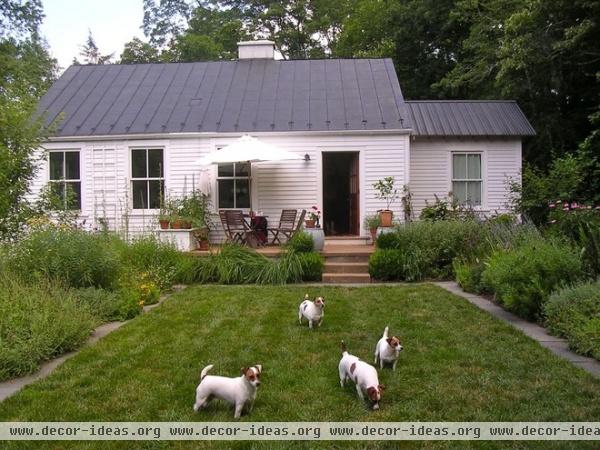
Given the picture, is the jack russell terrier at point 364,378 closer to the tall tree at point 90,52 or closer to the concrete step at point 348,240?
the concrete step at point 348,240

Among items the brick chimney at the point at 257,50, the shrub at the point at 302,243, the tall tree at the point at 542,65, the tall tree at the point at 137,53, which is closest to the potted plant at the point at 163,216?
the shrub at the point at 302,243

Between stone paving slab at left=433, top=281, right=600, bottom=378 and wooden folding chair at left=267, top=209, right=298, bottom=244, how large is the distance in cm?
416

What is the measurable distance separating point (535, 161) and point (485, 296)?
10.4 m

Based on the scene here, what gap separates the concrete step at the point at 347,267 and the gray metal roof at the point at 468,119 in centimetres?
508

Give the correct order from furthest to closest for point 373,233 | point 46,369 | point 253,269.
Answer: point 373,233 → point 253,269 → point 46,369

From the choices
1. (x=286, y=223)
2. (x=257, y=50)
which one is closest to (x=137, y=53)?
(x=257, y=50)

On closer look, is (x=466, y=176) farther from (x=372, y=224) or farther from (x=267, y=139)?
(x=267, y=139)

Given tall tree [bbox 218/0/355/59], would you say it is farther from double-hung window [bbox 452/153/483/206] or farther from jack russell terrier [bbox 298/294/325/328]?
jack russell terrier [bbox 298/294/325/328]

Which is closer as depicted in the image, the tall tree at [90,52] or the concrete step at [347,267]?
the concrete step at [347,267]

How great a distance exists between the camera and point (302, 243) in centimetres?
988

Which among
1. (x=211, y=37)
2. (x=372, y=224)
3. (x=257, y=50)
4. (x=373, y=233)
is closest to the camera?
(x=372, y=224)

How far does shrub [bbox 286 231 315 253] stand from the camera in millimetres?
9883

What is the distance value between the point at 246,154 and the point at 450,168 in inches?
231

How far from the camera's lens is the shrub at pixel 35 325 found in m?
4.63
